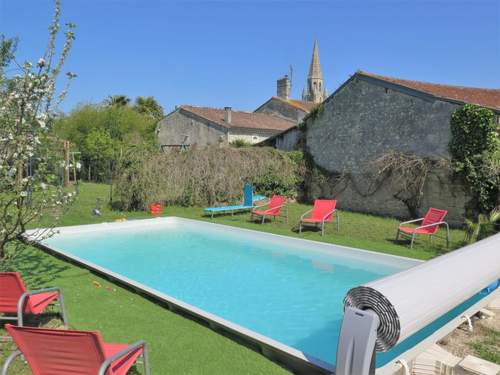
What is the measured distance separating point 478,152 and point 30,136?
1270 centimetres

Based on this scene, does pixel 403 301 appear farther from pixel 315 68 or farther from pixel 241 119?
pixel 315 68

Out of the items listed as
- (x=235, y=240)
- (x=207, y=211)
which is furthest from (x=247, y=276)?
(x=207, y=211)

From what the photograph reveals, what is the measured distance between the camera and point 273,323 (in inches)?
218

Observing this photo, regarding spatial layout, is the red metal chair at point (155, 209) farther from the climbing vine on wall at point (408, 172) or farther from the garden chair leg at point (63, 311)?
the garden chair leg at point (63, 311)

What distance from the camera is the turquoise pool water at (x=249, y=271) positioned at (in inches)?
220

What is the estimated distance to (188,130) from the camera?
3139 centimetres

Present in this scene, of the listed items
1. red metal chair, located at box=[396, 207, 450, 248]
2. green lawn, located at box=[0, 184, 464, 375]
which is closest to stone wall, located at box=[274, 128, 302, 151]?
red metal chair, located at box=[396, 207, 450, 248]

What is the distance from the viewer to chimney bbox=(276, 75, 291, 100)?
1618 inches

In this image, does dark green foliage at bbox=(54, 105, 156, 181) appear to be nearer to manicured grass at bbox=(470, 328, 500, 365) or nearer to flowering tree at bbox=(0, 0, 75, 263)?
flowering tree at bbox=(0, 0, 75, 263)

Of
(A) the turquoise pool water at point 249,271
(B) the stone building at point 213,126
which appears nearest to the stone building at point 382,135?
(A) the turquoise pool water at point 249,271

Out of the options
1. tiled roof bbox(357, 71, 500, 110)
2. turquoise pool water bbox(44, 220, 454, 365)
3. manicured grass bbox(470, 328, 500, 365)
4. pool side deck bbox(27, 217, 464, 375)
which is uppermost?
tiled roof bbox(357, 71, 500, 110)

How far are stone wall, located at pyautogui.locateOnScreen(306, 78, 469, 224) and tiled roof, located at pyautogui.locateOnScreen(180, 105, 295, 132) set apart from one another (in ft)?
37.6

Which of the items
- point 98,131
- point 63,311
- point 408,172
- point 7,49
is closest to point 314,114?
point 408,172

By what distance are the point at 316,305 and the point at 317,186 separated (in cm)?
1230
